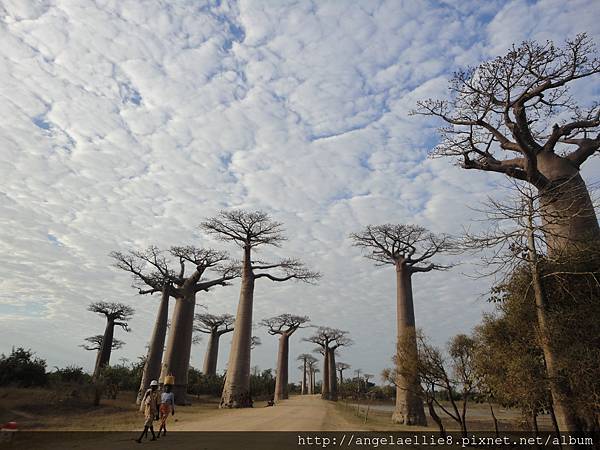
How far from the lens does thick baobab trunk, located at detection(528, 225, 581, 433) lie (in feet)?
20.9

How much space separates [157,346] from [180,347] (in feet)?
5.21

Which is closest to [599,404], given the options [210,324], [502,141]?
[502,141]

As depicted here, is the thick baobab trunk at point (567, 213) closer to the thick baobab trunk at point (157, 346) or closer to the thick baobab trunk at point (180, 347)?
the thick baobab trunk at point (180, 347)

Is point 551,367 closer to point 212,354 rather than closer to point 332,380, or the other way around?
point 212,354

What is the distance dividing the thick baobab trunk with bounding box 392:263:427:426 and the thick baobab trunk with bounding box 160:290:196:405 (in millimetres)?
10072

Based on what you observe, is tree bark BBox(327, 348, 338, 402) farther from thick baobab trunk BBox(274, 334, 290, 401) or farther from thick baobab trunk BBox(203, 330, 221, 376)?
thick baobab trunk BBox(203, 330, 221, 376)

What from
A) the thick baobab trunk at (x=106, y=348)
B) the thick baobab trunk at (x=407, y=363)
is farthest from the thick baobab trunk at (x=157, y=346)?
the thick baobab trunk at (x=407, y=363)

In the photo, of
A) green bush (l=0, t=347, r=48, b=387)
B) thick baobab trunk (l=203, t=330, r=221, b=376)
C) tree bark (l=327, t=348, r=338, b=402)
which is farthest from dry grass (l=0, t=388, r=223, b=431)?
tree bark (l=327, t=348, r=338, b=402)

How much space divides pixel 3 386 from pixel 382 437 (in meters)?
18.1

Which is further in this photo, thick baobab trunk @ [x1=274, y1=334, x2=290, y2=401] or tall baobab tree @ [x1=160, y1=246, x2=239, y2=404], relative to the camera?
thick baobab trunk @ [x1=274, y1=334, x2=290, y2=401]

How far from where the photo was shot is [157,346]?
20.4 meters

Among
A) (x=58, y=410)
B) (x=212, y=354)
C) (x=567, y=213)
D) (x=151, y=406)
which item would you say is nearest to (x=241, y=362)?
(x=58, y=410)

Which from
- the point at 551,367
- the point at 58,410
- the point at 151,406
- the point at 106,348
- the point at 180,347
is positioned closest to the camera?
the point at 551,367

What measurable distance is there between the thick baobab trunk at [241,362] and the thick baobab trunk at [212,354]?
17.8 m
